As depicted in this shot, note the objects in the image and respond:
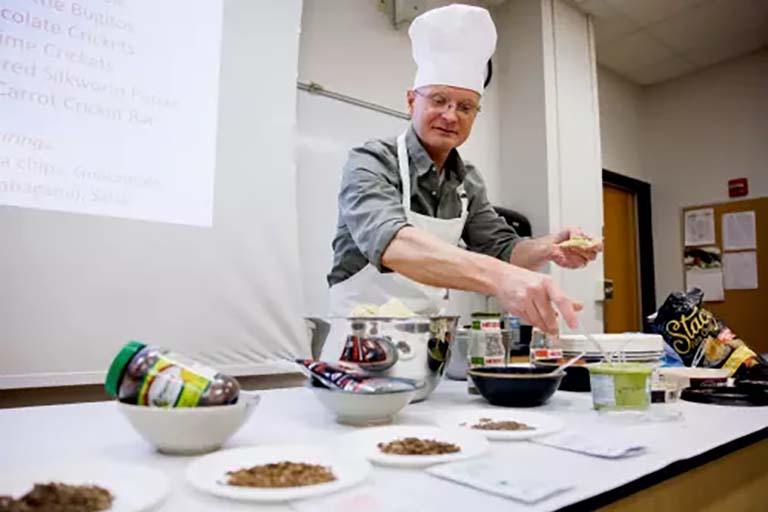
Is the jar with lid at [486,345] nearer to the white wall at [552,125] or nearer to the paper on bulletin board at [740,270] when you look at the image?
the white wall at [552,125]

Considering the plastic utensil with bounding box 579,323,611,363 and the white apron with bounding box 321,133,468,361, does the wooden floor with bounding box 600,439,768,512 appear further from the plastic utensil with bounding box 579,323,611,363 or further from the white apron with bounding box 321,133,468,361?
the white apron with bounding box 321,133,468,361

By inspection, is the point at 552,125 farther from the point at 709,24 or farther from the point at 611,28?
the point at 709,24

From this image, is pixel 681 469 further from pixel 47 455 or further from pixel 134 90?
pixel 134 90

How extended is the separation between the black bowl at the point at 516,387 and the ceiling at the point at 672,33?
280cm

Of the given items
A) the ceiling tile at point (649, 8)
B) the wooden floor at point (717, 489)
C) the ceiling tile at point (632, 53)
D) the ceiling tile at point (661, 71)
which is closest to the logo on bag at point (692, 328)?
the wooden floor at point (717, 489)

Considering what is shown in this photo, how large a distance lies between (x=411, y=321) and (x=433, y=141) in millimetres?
593

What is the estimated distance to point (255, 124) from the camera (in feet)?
6.22

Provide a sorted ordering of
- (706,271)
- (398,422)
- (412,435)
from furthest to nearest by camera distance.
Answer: (706,271) → (398,422) → (412,435)

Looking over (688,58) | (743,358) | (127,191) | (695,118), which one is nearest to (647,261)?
(695,118)

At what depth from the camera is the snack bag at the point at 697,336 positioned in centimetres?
122

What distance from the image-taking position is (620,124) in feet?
12.9

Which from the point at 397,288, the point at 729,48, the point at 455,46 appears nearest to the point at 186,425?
the point at 397,288

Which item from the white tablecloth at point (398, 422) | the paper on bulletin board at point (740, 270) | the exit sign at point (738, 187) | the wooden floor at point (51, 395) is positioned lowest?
the wooden floor at point (51, 395)

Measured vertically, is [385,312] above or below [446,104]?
below
